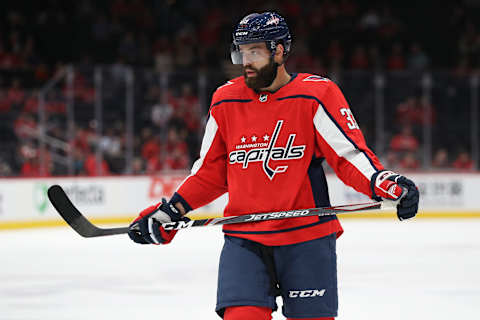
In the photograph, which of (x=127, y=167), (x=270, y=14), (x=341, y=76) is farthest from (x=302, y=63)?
(x=270, y=14)

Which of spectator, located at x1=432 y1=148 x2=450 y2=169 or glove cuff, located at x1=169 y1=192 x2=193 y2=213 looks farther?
spectator, located at x1=432 y1=148 x2=450 y2=169

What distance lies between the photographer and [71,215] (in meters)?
2.71

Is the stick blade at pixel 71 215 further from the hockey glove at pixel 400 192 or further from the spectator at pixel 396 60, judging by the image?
the spectator at pixel 396 60

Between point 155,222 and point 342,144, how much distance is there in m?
0.58

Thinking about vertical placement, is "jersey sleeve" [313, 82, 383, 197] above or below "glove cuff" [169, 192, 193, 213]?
above

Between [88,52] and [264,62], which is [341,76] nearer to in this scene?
[88,52]

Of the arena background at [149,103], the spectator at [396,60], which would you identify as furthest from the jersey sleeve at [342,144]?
the spectator at [396,60]

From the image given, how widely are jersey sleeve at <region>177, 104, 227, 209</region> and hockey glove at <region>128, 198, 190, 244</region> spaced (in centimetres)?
5

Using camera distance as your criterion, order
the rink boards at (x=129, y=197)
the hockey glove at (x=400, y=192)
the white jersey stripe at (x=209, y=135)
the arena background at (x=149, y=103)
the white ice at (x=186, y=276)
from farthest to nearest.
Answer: the arena background at (x=149, y=103) → the rink boards at (x=129, y=197) → the white ice at (x=186, y=276) → the white jersey stripe at (x=209, y=135) → the hockey glove at (x=400, y=192)

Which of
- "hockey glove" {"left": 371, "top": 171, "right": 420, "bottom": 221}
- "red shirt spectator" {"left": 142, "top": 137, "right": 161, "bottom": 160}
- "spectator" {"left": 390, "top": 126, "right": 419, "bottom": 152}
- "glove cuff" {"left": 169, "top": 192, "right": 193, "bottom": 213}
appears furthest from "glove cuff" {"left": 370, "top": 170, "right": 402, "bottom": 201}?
"spectator" {"left": 390, "top": 126, "right": 419, "bottom": 152}

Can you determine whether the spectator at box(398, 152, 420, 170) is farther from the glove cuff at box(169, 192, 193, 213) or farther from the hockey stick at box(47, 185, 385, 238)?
the glove cuff at box(169, 192, 193, 213)

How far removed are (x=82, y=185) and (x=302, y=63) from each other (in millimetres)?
4111

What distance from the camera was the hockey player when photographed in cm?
233

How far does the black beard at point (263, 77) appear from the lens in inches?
93.6
